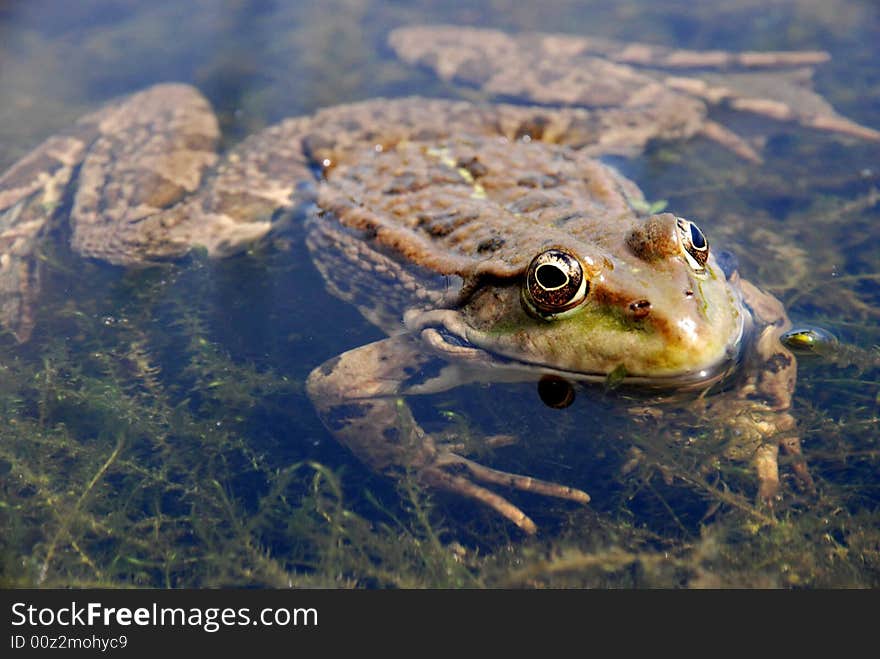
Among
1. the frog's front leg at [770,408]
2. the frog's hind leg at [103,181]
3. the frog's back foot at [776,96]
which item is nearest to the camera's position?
the frog's front leg at [770,408]

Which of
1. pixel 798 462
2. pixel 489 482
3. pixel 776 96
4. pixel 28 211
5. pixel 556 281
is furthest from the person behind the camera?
pixel 776 96

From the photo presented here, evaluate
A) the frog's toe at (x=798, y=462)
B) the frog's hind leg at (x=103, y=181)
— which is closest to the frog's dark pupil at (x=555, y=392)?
the frog's toe at (x=798, y=462)

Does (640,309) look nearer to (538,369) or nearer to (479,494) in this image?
(538,369)

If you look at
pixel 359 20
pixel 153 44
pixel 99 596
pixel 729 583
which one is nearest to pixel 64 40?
pixel 153 44

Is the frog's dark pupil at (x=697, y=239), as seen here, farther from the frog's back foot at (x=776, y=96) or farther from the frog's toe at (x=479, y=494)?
the frog's back foot at (x=776, y=96)

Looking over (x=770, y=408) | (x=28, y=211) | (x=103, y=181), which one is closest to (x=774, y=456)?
(x=770, y=408)

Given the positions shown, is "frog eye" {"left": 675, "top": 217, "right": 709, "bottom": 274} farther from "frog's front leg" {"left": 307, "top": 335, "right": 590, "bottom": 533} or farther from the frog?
"frog's front leg" {"left": 307, "top": 335, "right": 590, "bottom": 533}

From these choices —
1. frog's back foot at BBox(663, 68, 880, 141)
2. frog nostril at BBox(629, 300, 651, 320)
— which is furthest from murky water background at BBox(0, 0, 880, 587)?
frog nostril at BBox(629, 300, 651, 320)
